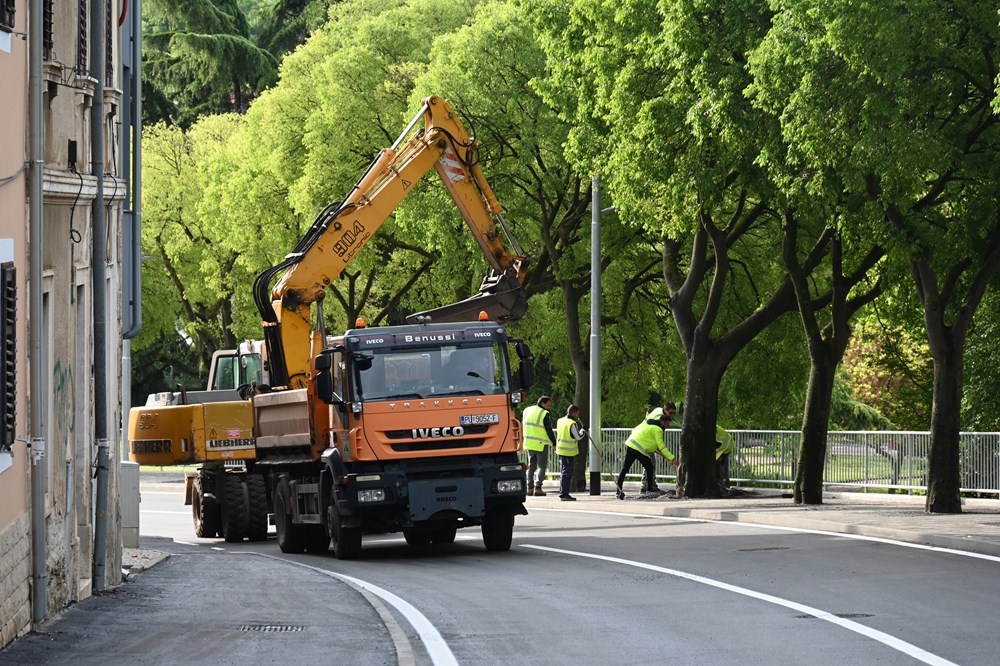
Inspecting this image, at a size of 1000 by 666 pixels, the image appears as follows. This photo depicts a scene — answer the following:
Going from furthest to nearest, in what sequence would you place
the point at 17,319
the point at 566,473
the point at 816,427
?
the point at 566,473
the point at 816,427
the point at 17,319

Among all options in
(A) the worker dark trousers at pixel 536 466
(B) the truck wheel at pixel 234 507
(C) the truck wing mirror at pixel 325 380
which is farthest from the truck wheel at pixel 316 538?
(A) the worker dark trousers at pixel 536 466

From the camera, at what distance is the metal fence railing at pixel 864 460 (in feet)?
101

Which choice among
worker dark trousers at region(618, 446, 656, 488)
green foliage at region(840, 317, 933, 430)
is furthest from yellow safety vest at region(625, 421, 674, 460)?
green foliage at region(840, 317, 933, 430)

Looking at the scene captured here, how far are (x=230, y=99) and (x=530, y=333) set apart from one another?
26.2m

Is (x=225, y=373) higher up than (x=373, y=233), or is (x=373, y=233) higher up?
(x=373, y=233)

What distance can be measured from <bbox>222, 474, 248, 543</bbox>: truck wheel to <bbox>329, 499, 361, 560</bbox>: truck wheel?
4378 millimetres

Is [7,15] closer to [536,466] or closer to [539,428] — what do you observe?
[539,428]

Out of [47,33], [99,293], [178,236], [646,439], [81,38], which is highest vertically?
[178,236]

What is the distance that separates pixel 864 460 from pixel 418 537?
12.4 m

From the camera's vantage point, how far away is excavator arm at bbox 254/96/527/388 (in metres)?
24.8

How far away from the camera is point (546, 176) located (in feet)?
121

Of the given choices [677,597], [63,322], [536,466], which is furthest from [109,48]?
[536,466]

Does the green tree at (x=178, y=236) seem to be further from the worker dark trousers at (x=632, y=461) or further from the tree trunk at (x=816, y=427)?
the tree trunk at (x=816, y=427)

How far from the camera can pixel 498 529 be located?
21.8 meters
